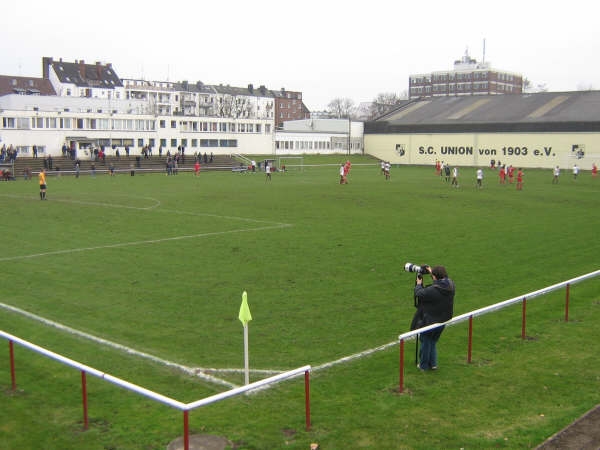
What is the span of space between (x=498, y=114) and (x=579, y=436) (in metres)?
81.8

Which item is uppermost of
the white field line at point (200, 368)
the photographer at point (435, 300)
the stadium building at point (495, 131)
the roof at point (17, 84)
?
the roof at point (17, 84)

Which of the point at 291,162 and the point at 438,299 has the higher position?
the point at 291,162

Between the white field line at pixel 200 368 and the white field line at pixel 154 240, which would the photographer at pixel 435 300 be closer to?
the white field line at pixel 200 368

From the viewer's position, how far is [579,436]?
712 cm

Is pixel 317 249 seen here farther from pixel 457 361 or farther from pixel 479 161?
pixel 479 161

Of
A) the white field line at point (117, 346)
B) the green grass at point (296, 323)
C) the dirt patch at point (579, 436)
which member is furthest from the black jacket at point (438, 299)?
the white field line at point (117, 346)

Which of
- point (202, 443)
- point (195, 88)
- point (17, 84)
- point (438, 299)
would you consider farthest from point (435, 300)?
point (195, 88)

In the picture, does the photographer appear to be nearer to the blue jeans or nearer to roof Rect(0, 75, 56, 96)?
the blue jeans

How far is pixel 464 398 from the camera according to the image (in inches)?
336

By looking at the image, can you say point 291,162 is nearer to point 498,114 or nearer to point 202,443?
point 498,114

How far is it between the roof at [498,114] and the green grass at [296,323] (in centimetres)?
5146

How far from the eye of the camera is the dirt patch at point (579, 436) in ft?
22.5

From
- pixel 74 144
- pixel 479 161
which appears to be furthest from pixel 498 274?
pixel 479 161

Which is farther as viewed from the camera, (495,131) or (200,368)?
(495,131)
